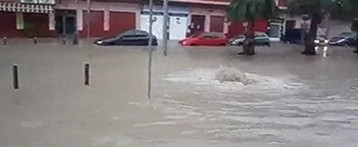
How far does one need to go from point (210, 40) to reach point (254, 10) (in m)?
12.4

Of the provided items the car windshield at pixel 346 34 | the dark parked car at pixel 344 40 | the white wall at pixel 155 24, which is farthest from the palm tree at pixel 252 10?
the car windshield at pixel 346 34

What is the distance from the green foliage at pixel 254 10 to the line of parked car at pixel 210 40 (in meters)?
8.33

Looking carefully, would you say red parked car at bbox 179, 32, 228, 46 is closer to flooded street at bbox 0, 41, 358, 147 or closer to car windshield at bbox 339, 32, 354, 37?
car windshield at bbox 339, 32, 354, 37

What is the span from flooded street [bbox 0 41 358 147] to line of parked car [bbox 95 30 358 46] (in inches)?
693

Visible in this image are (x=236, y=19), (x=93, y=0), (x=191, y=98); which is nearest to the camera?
(x=191, y=98)

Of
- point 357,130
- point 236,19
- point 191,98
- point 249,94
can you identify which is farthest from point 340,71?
point 357,130

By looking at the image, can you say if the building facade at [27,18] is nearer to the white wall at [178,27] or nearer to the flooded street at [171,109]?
the white wall at [178,27]

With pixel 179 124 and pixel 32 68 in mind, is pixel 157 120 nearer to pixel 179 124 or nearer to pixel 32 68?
pixel 179 124

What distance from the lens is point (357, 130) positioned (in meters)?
11.7

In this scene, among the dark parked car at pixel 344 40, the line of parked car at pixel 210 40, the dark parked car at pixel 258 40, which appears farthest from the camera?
the dark parked car at pixel 344 40

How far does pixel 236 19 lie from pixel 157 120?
23243 mm

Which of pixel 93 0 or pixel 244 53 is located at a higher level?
pixel 93 0

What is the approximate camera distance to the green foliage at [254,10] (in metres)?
33.6

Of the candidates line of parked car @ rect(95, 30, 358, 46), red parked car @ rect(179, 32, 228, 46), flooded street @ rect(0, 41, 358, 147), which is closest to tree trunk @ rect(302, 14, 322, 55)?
line of parked car @ rect(95, 30, 358, 46)
